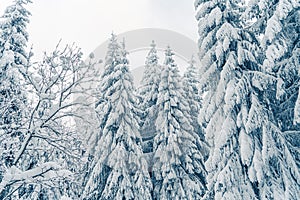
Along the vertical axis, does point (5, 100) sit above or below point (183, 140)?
below

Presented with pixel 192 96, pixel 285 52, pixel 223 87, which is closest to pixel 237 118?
pixel 223 87

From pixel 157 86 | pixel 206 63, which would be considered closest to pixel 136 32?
pixel 157 86

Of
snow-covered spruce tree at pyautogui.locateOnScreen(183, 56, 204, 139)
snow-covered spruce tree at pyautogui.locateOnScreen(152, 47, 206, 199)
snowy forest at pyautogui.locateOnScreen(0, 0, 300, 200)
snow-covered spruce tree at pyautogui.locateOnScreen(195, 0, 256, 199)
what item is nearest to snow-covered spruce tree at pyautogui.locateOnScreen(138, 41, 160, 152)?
snow-covered spruce tree at pyautogui.locateOnScreen(152, 47, 206, 199)

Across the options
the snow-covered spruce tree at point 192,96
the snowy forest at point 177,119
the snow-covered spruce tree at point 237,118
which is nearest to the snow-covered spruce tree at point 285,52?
the snowy forest at point 177,119

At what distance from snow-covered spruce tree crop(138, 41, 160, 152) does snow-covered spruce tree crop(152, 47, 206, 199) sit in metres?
0.98

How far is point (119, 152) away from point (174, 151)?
12.0 ft

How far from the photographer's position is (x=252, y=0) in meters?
11.5

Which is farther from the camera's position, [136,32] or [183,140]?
[136,32]

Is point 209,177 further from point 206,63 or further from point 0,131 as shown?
point 0,131

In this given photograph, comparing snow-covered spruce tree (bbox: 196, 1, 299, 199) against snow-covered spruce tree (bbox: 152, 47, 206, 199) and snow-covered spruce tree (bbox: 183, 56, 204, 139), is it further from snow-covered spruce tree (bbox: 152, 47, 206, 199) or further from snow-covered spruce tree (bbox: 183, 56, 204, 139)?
snow-covered spruce tree (bbox: 183, 56, 204, 139)

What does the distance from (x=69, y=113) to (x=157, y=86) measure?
15.2 meters

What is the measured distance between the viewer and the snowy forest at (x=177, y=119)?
29.9 ft

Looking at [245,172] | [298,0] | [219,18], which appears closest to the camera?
[298,0]

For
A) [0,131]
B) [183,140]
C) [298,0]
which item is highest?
[298,0]
